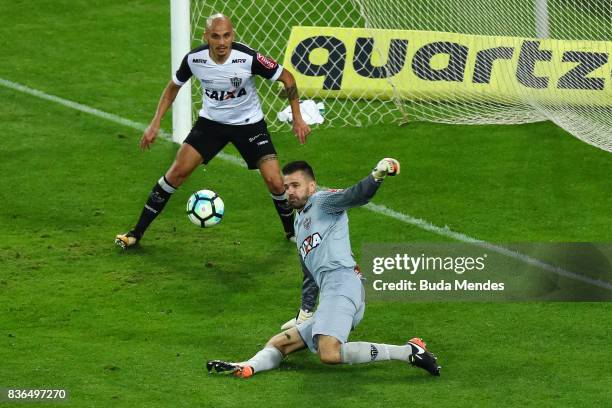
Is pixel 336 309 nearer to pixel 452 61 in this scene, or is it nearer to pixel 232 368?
pixel 232 368

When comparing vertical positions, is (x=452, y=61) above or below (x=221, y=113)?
above

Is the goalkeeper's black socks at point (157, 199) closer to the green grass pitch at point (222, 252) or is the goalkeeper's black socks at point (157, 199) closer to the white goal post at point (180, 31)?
the green grass pitch at point (222, 252)

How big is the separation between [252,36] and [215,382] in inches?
337

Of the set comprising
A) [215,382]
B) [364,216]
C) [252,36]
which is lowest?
[215,382]

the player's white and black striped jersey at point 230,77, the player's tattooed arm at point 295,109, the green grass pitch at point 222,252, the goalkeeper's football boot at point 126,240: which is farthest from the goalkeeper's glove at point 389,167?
the goalkeeper's football boot at point 126,240

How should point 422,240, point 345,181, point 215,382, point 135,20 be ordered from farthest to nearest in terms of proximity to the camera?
1. point 135,20
2. point 345,181
3. point 422,240
4. point 215,382

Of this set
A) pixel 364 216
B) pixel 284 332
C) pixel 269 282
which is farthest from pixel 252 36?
pixel 284 332

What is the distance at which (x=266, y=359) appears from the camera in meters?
9.20

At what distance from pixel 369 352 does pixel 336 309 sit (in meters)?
0.36

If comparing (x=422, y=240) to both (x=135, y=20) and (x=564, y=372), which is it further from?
(x=135, y=20)

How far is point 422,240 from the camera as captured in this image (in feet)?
39.0

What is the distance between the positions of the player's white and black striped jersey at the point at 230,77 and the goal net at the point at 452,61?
3.39 meters

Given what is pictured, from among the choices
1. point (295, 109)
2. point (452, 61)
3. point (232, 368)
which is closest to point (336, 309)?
point (232, 368)

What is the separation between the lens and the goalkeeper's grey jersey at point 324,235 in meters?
9.31
